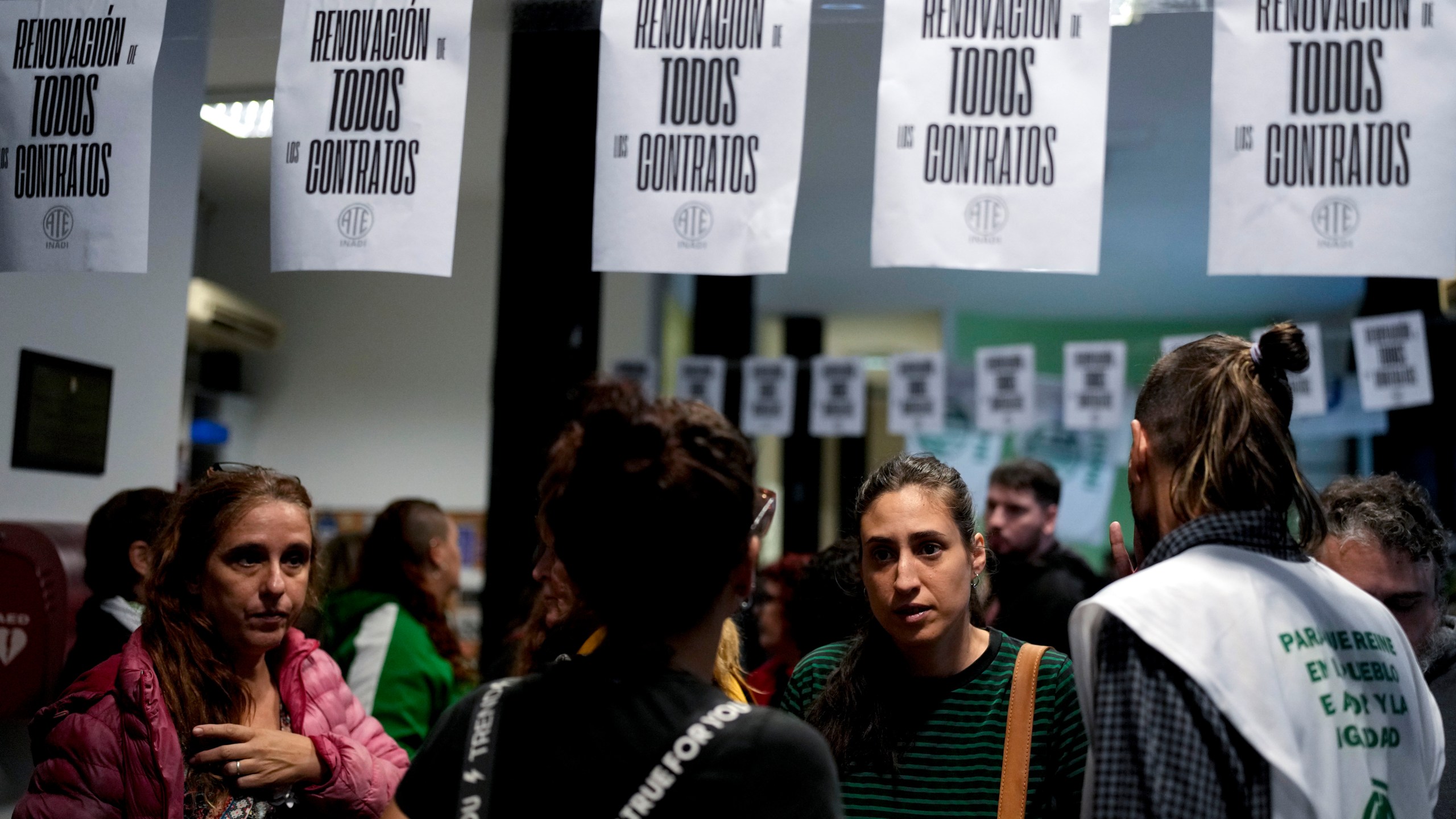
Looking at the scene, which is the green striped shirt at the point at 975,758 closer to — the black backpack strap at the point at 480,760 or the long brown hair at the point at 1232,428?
the long brown hair at the point at 1232,428

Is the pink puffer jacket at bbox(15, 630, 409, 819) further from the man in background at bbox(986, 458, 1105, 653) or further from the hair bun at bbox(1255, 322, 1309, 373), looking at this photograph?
the man in background at bbox(986, 458, 1105, 653)

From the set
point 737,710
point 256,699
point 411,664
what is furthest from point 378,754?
point 737,710

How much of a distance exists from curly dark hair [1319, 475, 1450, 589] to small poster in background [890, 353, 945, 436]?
4.55 meters

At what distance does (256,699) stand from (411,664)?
3.75 ft

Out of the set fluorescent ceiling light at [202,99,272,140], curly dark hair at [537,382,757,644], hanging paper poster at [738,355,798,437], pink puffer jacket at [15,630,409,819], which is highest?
fluorescent ceiling light at [202,99,272,140]

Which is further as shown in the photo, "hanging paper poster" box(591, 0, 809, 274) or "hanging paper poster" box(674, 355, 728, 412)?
"hanging paper poster" box(674, 355, 728, 412)

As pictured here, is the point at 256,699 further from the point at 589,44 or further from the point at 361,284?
the point at 361,284

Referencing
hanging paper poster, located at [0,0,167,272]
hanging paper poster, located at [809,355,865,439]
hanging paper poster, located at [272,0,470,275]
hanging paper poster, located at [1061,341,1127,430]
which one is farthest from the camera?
hanging paper poster, located at [809,355,865,439]

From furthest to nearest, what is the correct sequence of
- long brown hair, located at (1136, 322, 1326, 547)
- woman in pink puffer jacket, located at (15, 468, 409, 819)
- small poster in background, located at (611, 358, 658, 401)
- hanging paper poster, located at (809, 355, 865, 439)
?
small poster in background, located at (611, 358, 658, 401) → hanging paper poster, located at (809, 355, 865, 439) → woman in pink puffer jacket, located at (15, 468, 409, 819) → long brown hair, located at (1136, 322, 1326, 547)

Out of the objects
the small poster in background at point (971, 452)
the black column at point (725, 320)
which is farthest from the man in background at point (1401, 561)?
the small poster in background at point (971, 452)

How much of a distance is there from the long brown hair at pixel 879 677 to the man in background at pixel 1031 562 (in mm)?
1926

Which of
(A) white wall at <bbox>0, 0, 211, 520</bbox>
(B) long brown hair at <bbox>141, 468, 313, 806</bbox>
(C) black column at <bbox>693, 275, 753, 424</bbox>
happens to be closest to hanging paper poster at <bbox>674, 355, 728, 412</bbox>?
(C) black column at <bbox>693, 275, 753, 424</bbox>

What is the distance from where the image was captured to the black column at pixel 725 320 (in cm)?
812

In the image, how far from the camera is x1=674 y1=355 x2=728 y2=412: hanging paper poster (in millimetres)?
7082
